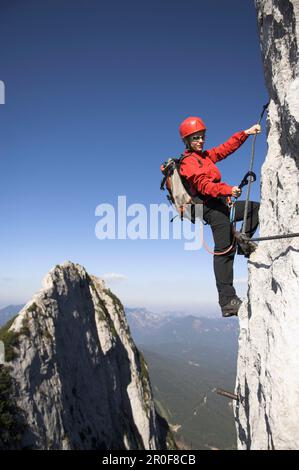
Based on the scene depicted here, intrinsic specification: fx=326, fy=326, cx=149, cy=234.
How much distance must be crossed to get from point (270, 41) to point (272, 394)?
6.80m

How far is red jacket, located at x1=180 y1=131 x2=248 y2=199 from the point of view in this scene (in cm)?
784

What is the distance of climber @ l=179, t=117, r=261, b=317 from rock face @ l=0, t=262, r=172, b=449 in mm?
27341

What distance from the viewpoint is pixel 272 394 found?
5773mm

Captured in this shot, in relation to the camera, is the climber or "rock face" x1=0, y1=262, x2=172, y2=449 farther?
"rock face" x1=0, y1=262, x2=172, y2=449

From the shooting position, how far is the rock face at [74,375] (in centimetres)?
A: 3019

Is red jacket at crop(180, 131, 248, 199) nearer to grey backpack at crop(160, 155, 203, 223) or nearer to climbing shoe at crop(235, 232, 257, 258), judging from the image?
grey backpack at crop(160, 155, 203, 223)

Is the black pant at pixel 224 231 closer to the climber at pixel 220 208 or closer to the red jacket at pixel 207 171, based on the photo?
the climber at pixel 220 208

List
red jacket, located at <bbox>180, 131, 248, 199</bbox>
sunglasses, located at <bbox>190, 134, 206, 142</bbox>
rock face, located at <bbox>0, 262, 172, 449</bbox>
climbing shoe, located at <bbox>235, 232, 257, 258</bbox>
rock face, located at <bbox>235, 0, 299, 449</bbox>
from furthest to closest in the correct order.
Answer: rock face, located at <bbox>0, 262, 172, 449</bbox> < sunglasses, located at <bbox>190, 134, 206, 142</bbox> < climbing shoe, located at <bbox>235, 232, 257, 258</bbox> < red jacket, located at <bbox>180, 131, 248, 199</bbox> < rock face, located at <bbox>235, 0, 299, 449</bbox>

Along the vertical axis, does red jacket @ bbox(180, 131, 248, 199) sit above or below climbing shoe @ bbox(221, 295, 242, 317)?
above

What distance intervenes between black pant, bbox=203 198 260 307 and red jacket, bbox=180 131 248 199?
0.43 metres

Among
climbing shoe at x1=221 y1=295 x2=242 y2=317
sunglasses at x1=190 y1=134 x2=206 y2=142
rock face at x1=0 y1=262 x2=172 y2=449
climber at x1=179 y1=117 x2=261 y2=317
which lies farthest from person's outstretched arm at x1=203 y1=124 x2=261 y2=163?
rock face at x1=0 y1=262 x2=172 y2=449

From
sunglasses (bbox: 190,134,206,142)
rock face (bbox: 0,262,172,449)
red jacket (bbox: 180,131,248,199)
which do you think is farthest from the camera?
rock face (bbox: 0,262,172,449)

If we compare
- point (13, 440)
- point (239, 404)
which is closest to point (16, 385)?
point (13, 440)

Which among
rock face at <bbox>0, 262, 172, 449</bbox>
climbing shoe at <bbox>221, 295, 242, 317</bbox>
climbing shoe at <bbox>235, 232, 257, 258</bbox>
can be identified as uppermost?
climbing shoe at <bbox>235, 232, 257, 258</bbox>
